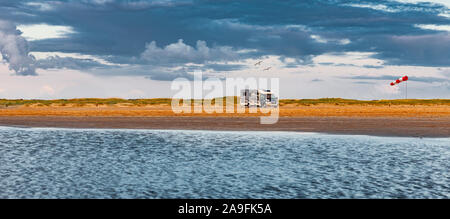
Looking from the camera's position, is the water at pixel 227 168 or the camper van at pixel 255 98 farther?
the camper van at pixel 255 98

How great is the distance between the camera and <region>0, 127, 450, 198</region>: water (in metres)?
13.6

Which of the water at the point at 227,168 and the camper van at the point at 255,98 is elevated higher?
the camper van at the point at 255,98

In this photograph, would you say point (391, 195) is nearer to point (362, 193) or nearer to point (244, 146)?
point (362, 193)

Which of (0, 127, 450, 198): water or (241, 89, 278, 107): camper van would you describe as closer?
(0, 127, 450, 198): water

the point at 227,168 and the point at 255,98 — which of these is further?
the point at 255,98

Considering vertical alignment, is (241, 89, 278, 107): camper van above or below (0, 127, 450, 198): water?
above

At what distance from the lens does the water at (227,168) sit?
13.6 m

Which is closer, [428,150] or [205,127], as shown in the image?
[428,150]

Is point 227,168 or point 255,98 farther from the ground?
point 255,98

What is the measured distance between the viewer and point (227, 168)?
17.8 metres
